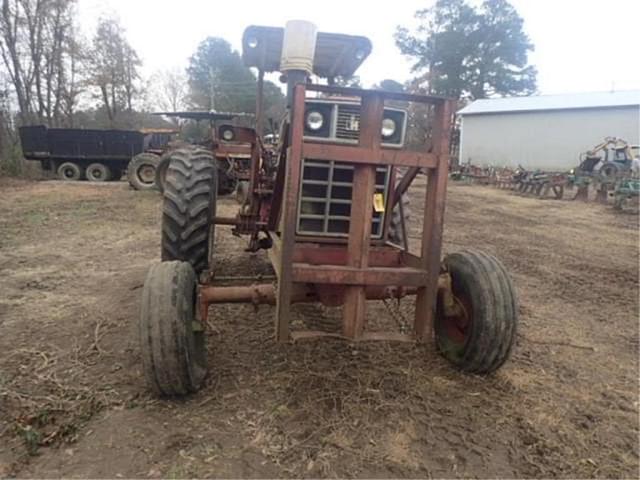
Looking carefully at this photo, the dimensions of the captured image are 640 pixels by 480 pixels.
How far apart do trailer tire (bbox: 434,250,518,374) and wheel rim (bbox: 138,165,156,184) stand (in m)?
13.2

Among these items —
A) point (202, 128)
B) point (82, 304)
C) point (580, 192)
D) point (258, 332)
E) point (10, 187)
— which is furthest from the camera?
point (202, 128)

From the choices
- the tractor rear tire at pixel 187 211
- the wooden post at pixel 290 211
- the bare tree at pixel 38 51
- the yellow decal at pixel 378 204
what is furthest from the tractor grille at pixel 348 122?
the bare tree at pixel 38 51

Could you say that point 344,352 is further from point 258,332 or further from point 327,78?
point 327,78

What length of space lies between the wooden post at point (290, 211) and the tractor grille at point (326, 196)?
0.67 m

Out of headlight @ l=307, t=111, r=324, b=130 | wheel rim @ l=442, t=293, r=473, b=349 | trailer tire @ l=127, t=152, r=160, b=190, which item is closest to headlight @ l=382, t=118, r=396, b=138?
headlight @ l=307, t=111, r=324, b=130

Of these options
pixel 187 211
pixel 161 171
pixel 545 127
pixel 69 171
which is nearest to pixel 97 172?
pixel 69 171

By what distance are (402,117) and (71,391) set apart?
98.7 inches

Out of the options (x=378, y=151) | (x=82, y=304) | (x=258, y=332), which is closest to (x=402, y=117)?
(x=378, y=151)

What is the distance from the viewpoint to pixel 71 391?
2.89 m

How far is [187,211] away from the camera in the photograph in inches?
160

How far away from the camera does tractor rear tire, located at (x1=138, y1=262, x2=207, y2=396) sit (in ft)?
8.35

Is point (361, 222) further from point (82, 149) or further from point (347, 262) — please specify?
point (82, 149)

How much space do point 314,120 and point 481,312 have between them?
1.47 metres

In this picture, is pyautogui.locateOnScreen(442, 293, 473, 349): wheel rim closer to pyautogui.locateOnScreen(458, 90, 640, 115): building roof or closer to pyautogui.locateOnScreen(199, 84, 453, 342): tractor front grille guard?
pyautogui.locateOnScreen(199, 84, 453, 342): tractor front grille guard
